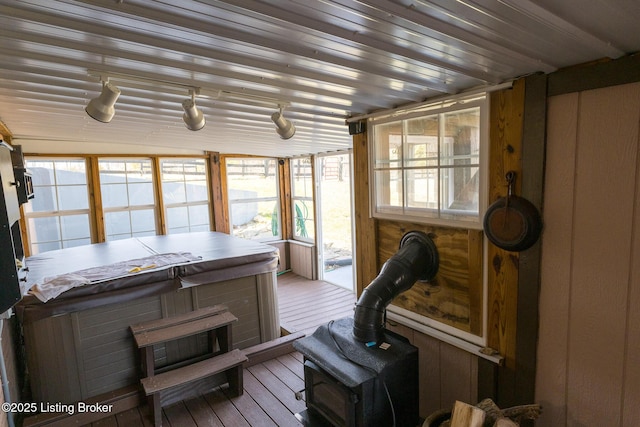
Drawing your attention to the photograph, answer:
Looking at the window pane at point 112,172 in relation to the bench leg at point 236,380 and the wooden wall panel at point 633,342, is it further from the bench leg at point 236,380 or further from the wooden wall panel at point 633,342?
the wooden wall panel at point 633,342

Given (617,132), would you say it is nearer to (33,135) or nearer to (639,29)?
Answer: (639,29)

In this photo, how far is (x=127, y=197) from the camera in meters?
5.34

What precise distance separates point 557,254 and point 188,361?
271 cm

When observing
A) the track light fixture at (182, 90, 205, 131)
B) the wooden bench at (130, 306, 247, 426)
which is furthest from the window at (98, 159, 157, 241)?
the track light fixture at (182, 90, 205, 131)

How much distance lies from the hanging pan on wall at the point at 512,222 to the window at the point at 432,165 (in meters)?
0.17

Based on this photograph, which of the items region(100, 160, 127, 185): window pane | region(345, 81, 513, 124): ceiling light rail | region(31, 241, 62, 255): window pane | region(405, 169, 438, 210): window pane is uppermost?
region(345, 81, 513, 124): ceiling light rail

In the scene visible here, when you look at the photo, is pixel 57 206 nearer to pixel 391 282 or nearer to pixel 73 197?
pixel 73 197

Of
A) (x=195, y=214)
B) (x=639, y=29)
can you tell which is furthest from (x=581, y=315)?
(x=195, y=214)

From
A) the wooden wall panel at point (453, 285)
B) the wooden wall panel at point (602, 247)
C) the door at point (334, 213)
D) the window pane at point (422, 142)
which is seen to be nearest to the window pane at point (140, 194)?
the door at point (334, 213)

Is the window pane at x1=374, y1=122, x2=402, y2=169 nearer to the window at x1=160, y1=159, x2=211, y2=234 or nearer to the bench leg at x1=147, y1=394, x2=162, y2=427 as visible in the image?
the bench leg at x1=147, y1=394, x2=162, y2=427

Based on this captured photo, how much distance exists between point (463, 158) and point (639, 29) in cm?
94

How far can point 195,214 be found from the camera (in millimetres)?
5988

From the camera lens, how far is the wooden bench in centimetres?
246

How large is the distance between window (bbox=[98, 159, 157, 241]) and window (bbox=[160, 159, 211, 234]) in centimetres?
23
